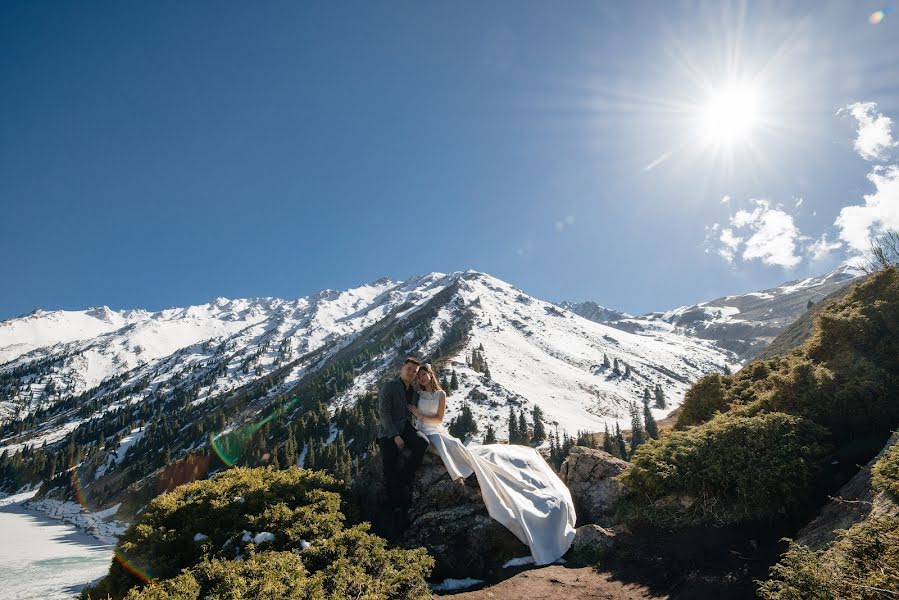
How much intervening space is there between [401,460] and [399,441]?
85 centimetres

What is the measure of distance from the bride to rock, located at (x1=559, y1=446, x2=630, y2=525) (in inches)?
55.7

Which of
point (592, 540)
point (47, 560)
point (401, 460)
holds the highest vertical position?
point (401, 460)

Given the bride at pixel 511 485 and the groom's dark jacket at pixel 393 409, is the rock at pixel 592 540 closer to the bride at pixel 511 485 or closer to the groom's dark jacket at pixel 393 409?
the bride at pixel 511 485

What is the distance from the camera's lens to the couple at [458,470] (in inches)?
418

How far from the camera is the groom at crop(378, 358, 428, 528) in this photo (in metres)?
11.0

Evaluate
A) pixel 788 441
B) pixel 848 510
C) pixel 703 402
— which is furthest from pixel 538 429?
pixel 848 510

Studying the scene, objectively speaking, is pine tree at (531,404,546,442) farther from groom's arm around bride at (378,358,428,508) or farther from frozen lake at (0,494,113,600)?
groom's arm around bride at (378,358,428,508)

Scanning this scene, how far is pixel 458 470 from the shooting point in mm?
11141

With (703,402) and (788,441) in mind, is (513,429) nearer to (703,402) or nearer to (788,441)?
(703,402)

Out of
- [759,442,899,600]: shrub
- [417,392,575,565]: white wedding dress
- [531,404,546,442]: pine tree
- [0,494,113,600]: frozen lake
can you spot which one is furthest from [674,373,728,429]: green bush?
[531,404,546,442]: pine tree

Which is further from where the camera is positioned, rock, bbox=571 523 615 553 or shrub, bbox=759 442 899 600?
rock, bbox=571 523 615 553

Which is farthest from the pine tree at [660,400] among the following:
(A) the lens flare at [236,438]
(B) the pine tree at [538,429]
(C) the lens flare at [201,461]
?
(A) the lens flare at [236,438]

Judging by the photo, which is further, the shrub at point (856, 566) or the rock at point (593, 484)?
the rock at point (593, 484)

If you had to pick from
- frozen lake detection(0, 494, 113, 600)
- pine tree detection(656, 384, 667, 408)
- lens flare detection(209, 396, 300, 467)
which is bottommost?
frozen lake detection(0, 494, 113, 600)
